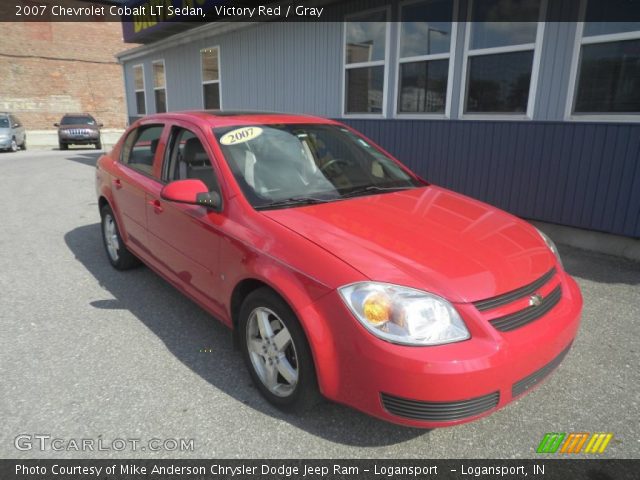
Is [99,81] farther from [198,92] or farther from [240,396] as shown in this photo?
[240,396]

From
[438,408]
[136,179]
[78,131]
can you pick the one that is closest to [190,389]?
[438,408]

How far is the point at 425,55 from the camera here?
22.1ft

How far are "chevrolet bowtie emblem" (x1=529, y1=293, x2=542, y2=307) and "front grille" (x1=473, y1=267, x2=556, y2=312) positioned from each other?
0.08 feet

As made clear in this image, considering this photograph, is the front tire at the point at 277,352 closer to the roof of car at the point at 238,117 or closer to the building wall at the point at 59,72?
the roof of car at the point at 238,117

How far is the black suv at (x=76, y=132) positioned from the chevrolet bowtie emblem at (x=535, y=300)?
23512 millimetres

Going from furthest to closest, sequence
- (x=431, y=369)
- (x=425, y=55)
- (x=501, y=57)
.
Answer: (x=425, y=55) → (x=501, y=57) → (x=431, y=369)

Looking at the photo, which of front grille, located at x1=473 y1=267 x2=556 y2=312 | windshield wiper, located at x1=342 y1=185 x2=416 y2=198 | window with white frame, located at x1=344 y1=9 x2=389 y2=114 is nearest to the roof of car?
windshield wiper, located at x1=342 y1=185 x2=416 y2=198

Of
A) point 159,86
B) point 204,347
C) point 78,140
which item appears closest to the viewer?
point 204,347

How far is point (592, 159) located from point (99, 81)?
30064 millimetres

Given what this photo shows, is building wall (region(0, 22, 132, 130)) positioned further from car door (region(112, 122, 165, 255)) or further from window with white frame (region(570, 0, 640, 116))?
window with white frame (region(570, 0, 640, 116))

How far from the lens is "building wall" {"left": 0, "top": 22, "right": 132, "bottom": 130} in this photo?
2552cm

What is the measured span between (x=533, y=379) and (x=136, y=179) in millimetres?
3348

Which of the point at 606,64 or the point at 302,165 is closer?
the point at 302,165

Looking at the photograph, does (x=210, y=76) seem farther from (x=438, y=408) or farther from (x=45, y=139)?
(x=45, y=139)
